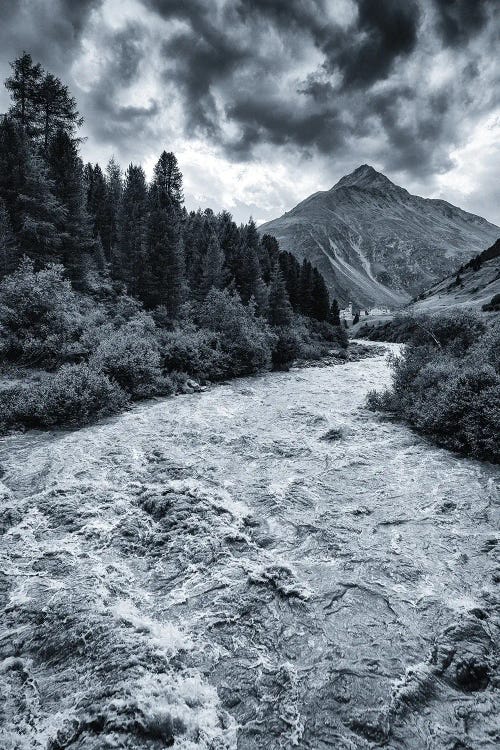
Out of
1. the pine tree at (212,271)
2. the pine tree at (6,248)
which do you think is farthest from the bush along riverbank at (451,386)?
the pine tree at (212,271)

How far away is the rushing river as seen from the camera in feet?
12.2

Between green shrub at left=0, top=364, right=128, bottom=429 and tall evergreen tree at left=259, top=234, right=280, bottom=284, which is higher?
tall evergreen tree at left=259, top=234, right=280, bottom=284

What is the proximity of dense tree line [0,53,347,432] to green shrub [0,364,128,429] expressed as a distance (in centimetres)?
14

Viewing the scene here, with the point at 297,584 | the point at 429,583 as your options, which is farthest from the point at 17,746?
the point at 429,583

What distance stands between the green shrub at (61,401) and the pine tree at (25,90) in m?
41.2

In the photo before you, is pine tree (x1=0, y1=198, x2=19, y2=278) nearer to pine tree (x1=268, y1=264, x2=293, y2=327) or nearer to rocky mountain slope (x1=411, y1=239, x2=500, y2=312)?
pine tree (x1=268, y1=264, x2=293, y2=327)

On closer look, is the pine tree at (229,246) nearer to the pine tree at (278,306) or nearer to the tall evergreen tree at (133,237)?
the pine tree at (278,306)

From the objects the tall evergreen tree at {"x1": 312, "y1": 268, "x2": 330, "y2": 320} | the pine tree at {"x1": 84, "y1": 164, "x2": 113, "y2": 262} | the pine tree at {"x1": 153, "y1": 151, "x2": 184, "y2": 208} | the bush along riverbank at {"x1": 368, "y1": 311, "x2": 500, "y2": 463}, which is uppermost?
the pine tree at {"x1": 153, "y1": 151, "x2": 184, "y2": 208}

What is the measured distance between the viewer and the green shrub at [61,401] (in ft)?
41.7

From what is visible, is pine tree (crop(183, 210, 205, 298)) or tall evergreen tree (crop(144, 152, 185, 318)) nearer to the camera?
tall evergreen tree (crop(144, 152, 185, 318))

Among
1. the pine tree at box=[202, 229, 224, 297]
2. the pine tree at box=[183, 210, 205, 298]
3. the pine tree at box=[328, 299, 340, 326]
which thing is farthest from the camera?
the pine tree at box=[328, 299, 340, 326]

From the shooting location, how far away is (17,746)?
339 cm

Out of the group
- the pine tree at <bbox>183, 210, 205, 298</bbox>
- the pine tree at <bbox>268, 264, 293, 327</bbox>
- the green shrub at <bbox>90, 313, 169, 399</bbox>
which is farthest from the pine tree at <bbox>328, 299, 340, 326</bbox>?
the green shrub at <bbox>90, 313, 169, 399</bbox>

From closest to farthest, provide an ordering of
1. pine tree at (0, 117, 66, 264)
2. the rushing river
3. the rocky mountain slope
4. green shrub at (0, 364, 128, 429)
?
the rushing river < green shrub at (0, 364, 128, 429) < pine tree at (0, 117, 66, 264) < the rocky mountain slope
